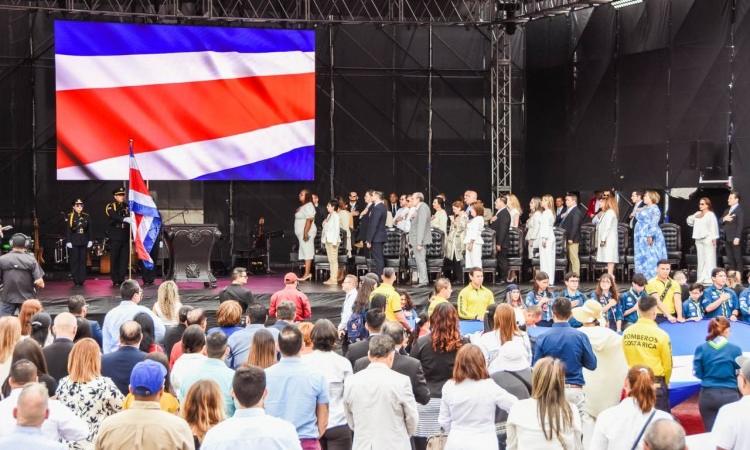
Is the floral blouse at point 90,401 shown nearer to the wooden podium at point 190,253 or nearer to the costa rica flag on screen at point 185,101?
the wooden podium at point 190,253

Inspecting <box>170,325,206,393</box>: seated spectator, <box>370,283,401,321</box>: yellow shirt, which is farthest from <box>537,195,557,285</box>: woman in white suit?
<box>170,325,206,393</box>: seated spectator

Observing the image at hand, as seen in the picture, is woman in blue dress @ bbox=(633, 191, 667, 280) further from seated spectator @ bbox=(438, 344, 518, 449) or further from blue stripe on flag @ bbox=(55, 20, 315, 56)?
seated spectator @ bbox=(438, 344, 518, 449)

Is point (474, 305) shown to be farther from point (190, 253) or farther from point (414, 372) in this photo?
point (190, 253)

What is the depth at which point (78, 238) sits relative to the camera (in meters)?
16.9

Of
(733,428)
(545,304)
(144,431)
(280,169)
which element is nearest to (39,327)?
(144,431)

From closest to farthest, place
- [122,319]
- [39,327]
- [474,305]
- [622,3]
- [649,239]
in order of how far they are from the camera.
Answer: [39,327]
[122,319]
[474,305]
[649,239]
[622,3]

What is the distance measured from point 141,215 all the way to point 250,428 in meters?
10.5

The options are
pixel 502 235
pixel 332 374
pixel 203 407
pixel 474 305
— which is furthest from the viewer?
pixel 502 235

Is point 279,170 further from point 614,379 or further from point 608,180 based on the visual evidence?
point 614,379

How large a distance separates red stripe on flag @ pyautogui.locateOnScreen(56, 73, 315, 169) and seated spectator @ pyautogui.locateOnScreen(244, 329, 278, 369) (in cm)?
1344

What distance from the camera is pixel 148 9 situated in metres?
20.3

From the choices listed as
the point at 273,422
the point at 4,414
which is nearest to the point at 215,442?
the point at 273,422

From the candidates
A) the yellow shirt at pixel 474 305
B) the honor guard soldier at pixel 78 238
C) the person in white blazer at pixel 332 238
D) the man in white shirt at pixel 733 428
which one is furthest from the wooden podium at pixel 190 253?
the man in white shirt at pixel 733 428

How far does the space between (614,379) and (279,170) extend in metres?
13.1
